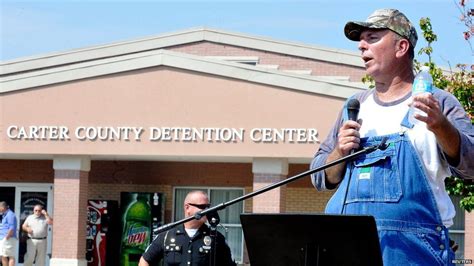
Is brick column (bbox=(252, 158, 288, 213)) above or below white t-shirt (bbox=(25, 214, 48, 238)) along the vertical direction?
above

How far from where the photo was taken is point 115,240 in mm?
31828

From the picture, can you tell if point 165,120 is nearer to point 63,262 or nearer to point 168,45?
point 63,262

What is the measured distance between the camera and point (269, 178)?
2862 centimetres

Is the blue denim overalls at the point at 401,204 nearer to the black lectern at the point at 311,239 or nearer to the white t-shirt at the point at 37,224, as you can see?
the black lectern at the point at 311,239

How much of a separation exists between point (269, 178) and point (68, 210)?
5.40m

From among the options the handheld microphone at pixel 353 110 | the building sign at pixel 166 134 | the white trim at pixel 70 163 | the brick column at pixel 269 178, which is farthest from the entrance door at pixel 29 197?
the handheld microphone at pixel 353 110

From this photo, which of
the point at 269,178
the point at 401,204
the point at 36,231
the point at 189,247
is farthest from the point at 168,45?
the point at 401,204

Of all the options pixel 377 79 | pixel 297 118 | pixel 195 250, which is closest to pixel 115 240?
pixel 297 118

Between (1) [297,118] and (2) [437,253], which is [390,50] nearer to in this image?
(2) [437,253]

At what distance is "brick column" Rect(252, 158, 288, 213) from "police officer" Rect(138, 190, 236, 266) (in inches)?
698

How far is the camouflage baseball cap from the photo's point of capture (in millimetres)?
4913

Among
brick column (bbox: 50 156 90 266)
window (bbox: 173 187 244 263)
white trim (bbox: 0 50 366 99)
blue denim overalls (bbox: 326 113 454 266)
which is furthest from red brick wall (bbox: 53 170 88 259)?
blue denim overalls (bbox: 326 113 454 266)

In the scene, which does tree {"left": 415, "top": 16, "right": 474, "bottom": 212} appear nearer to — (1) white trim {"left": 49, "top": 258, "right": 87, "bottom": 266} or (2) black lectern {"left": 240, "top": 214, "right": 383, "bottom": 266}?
(2) black lectern {"left": 240, "top": 214, "right": 383, "bottom": 266}

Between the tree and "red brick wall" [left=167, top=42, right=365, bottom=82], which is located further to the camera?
"red brick wall" [left=167, top=42, right=365, bottom=82]
